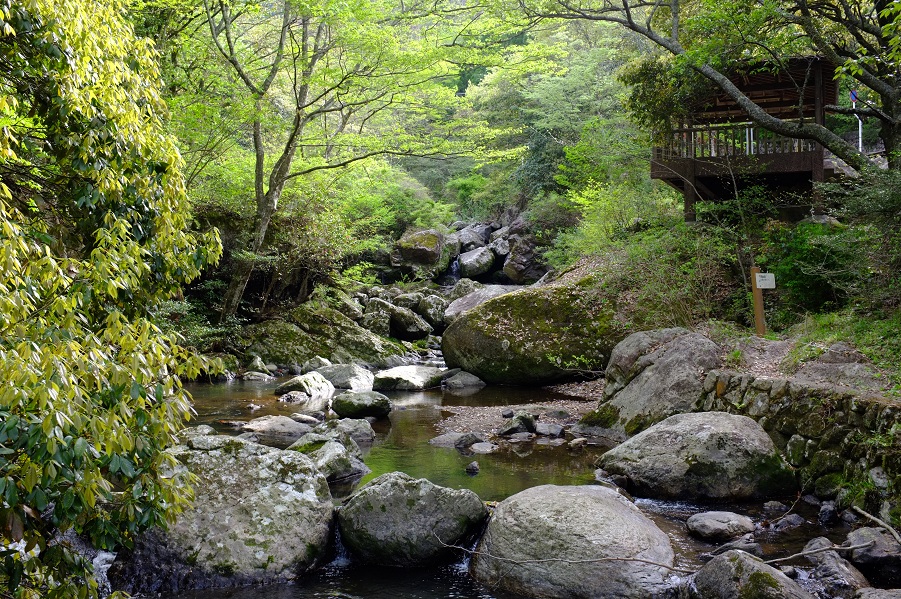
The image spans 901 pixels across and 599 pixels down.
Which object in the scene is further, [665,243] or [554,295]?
[554,295]

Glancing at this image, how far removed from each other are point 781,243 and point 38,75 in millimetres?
11653

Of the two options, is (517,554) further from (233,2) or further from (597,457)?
(233,2)

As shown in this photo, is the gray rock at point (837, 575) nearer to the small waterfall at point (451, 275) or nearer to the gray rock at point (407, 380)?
the gray rock at point (407, 380)

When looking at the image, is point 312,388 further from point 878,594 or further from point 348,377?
point 878,594

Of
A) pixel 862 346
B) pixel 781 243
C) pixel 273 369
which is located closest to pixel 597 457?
pixel 862 346

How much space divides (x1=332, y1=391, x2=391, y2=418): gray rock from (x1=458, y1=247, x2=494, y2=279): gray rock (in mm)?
16289

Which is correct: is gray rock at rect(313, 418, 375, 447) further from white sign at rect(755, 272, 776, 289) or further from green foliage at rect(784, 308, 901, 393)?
white sign at rect(755, 272, 776, 289)

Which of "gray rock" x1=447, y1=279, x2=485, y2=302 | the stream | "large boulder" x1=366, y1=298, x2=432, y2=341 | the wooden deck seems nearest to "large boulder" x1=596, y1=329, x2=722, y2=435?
the stream

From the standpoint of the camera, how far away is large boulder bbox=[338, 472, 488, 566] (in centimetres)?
577

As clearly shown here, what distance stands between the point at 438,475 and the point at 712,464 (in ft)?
10.3

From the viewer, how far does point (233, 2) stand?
13930 millimetres

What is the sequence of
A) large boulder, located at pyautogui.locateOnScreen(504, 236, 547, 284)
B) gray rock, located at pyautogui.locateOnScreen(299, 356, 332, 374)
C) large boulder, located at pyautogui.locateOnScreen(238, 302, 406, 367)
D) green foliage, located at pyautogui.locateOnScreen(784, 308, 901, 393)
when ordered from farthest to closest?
large boulder, located at pyautogui.locateOnScreen(504, 236, 547, 284), large boulder, located at pyautogui.locateOnScreen(238, 302, 406, 367), gray rock, located at pyautogui.locateOnScreen(299, 356, 332, 374), green foliage, located at pyautogui.locateOnScreen(784, 308, 901, 393)

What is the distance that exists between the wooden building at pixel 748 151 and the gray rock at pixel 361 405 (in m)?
8.57

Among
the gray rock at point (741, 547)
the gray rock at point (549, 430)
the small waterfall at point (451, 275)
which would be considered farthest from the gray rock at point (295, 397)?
the small waterfall at point (451, 275)
